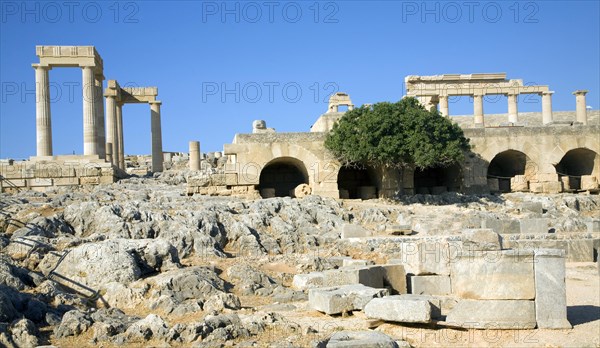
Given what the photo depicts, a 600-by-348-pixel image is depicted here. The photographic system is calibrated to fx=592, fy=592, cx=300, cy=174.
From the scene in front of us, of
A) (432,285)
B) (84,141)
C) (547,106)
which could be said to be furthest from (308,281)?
(547,106)

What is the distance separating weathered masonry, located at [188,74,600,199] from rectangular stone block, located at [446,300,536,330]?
16.0 metres

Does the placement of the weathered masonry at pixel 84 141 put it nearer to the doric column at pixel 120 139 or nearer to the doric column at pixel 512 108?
the doric column at pixel 120 139

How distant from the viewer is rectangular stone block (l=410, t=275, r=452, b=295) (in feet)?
38.5

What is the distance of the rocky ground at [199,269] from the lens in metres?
8.58

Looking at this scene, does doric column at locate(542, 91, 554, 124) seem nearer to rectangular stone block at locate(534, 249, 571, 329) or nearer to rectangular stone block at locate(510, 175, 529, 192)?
rectangular stone block at locate(510, 175, 529, 192)

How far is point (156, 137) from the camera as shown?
3538cm

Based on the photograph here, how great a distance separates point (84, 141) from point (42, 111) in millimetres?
2372

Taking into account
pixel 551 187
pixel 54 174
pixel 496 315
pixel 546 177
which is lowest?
pixel 496 315

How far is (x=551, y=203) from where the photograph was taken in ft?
79.4

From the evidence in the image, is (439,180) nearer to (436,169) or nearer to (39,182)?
(436,169)

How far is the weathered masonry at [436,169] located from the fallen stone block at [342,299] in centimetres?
1459

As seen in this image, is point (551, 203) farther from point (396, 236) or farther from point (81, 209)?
point (81, 209)

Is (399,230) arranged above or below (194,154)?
below

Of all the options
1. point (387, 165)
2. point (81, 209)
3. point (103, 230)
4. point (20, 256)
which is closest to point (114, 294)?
point (20, 256)
